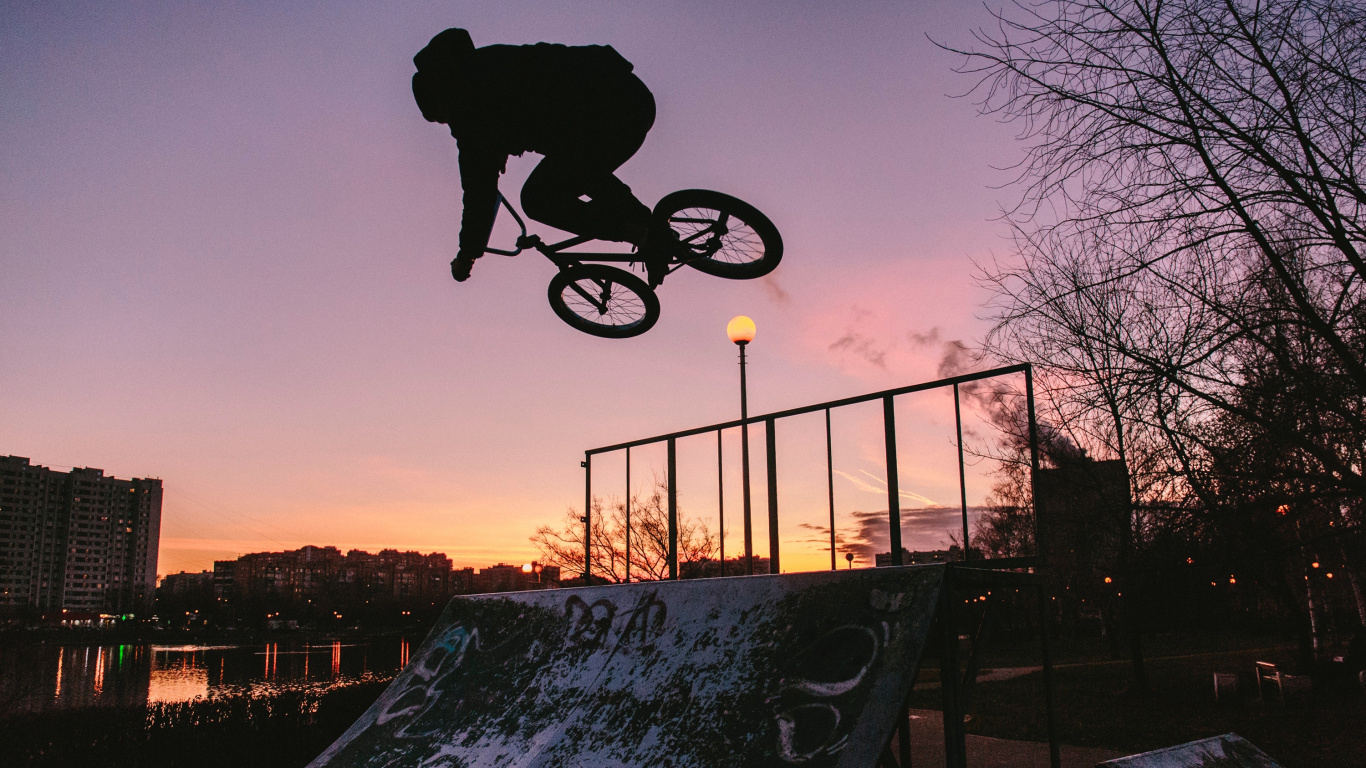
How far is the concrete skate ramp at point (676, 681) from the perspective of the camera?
123 inches

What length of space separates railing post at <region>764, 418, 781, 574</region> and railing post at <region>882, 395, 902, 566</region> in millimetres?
920

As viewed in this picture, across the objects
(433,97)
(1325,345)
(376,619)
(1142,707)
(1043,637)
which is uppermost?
(433,97)

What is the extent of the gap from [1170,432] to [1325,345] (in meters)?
1.00

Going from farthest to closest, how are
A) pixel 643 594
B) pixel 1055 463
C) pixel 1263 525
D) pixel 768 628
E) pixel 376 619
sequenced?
pixel 376 619, pixel 1055 463, pixel 1263 525, pixel 643 594, pixel 768 628

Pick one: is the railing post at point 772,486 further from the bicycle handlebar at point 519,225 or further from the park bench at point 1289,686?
the park bench at point 1289,686

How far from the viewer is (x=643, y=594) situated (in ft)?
15.3

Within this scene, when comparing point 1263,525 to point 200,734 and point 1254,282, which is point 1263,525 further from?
point 200,734

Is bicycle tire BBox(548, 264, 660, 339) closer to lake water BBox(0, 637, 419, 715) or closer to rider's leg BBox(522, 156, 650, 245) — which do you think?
rider's leg BBox(522, 156, 650, 245)

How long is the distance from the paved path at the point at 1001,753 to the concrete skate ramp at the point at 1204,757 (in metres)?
4.03

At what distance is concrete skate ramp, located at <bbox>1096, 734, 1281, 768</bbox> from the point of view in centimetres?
397

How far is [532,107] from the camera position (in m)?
3.15

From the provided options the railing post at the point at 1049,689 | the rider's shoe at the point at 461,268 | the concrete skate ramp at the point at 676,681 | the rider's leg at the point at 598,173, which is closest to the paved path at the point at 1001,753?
the railing post at the point at 1049,689

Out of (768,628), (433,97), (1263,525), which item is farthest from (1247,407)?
(433,97)

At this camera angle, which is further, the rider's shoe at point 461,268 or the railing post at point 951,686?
the rider's shoe at point 461,268
